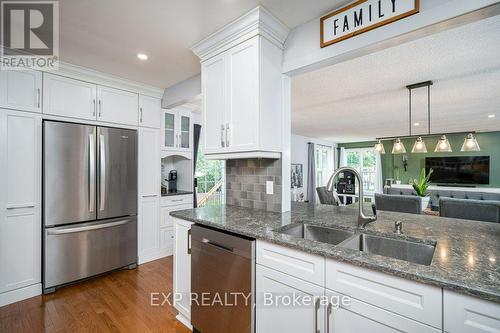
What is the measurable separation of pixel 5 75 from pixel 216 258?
8.84 feet

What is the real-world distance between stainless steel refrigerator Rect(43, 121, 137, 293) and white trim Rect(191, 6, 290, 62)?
167cm

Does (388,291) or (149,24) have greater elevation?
(149,24)

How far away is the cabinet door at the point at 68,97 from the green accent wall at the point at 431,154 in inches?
266

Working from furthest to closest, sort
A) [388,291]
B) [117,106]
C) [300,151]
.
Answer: [300,151]
[117,106]
[388,291]

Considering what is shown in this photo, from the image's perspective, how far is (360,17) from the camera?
1510 mm

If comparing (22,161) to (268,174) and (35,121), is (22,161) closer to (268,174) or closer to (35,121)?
(35,121)

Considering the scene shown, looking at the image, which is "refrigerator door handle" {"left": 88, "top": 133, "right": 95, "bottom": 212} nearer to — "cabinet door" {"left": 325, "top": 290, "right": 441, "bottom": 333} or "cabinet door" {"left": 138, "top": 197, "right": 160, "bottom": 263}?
"cabinet door" {"left": 138, "top": 197, "right": 160, "bottom": 263}

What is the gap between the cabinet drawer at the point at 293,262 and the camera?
3.86ft

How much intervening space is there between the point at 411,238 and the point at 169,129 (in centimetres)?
325

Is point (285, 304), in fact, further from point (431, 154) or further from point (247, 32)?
point (431, 154)

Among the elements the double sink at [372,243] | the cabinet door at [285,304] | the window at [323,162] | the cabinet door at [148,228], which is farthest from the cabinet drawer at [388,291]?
the window at [323,162]

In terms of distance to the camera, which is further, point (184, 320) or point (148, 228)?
point (148, 228)

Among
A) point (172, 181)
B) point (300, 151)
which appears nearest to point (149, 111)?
point (172, 181)

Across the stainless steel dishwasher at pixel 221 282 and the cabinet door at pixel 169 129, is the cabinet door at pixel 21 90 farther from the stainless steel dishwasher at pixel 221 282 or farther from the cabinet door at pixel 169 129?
the stainless steel dishwasher at pixel 221 282
